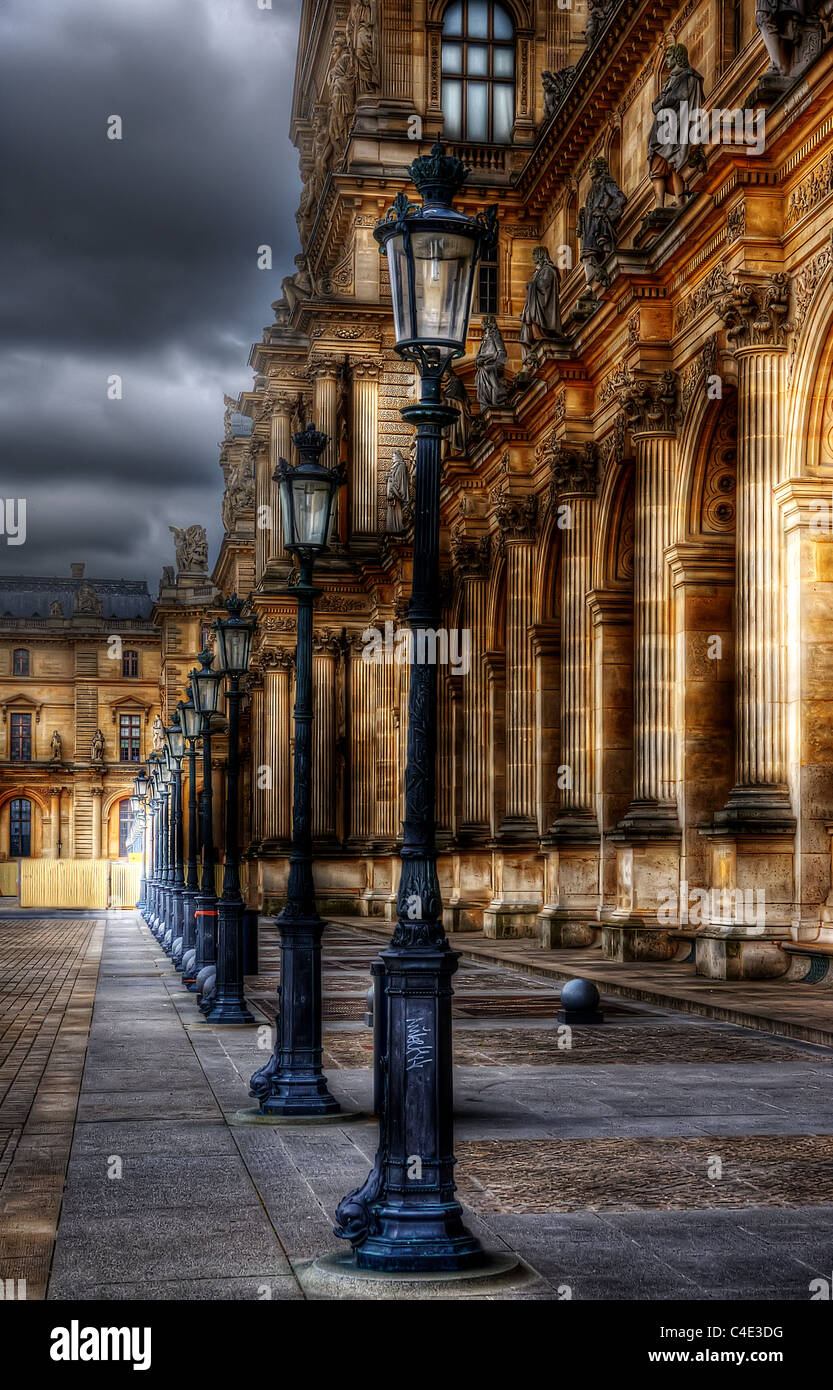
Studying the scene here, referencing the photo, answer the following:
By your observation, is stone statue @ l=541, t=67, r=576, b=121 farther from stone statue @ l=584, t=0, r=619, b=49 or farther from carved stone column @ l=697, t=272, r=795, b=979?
carved stone column @ l=697, t=272, r=795, b=979

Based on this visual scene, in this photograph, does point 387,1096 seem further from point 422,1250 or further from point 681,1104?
point 681,1104

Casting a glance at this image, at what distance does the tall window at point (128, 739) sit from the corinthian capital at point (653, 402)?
353ft

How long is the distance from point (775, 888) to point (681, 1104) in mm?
10358

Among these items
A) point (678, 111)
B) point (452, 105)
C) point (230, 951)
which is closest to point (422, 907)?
point (230, 951)

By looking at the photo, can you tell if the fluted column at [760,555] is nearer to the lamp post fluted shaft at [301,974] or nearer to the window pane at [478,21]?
the lamp post fluted shaft at [301,974]

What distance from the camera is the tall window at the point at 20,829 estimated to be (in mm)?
131375

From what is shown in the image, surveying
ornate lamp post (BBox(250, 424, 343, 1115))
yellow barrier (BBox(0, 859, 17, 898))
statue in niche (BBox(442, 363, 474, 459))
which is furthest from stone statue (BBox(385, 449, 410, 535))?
yellow barrier (BBox(0, 859, 17, 898))

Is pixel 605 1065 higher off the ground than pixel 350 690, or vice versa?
pixel 350 690

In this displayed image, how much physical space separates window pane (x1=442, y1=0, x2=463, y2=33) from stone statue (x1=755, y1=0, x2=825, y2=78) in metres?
32.2

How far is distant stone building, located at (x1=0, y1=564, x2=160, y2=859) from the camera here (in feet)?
429

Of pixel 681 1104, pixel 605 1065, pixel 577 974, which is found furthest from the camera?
pixel 577 974

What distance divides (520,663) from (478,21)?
80.2 feet

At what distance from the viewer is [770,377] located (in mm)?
23188
